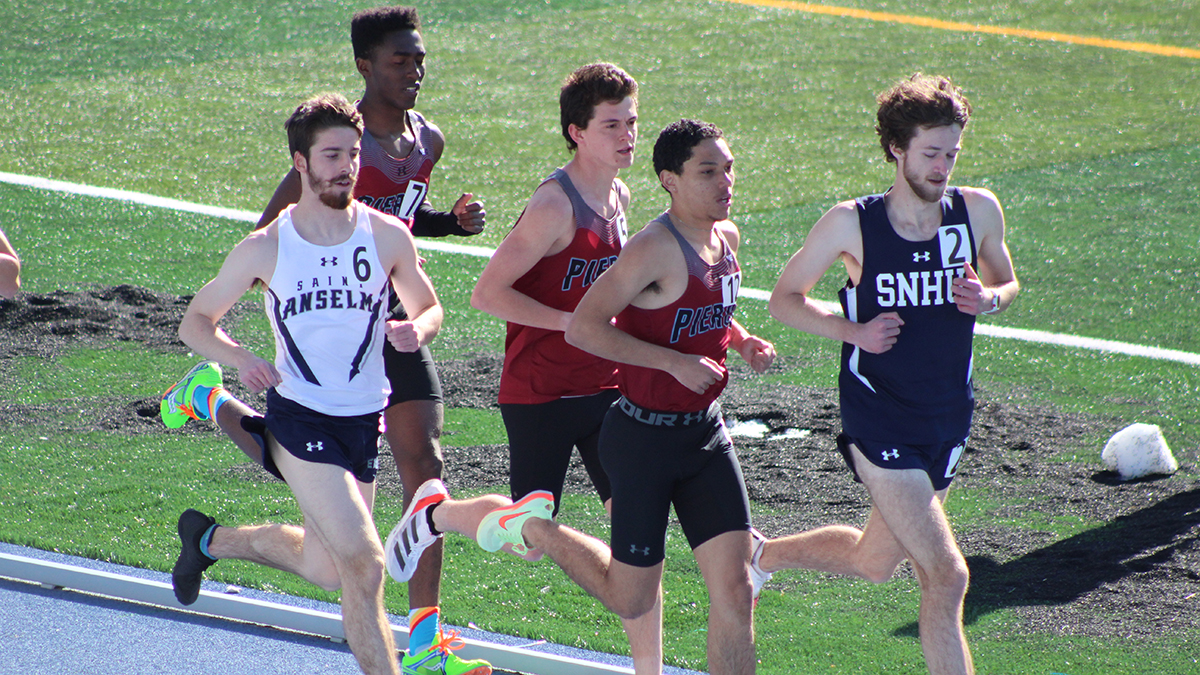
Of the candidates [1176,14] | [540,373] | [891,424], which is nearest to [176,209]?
[540,373]

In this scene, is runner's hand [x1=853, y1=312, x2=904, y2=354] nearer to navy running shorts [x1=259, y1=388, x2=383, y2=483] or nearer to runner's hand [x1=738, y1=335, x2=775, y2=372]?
runner's hand [x1=738, y1=335, x2=775, y2=372]

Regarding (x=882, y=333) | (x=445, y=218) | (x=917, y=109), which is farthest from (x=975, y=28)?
(x=882, y=333)

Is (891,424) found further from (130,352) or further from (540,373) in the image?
(130,352)

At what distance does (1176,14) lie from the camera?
24.8 m

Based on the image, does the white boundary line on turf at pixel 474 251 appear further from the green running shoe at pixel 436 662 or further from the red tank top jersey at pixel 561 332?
the green running shoe at pixel 436 662

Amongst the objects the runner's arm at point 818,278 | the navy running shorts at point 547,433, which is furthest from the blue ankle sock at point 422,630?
the runner's arm at point 818,278

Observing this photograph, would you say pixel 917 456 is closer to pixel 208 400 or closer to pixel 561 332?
pixel 561 332

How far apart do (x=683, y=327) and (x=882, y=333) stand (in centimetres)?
73

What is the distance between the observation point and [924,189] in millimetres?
5223

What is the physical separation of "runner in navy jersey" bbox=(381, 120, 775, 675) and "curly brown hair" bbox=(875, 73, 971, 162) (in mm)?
705

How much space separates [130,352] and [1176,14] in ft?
68.3

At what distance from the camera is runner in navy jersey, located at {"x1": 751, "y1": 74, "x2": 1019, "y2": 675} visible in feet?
16.8

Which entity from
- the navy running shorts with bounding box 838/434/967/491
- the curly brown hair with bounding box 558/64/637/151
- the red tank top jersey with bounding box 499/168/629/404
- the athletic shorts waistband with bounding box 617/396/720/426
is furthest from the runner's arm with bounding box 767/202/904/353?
the curly brown hair with bounding box 558/64/637/151

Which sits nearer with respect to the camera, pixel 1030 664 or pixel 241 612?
pixel 1030 664
